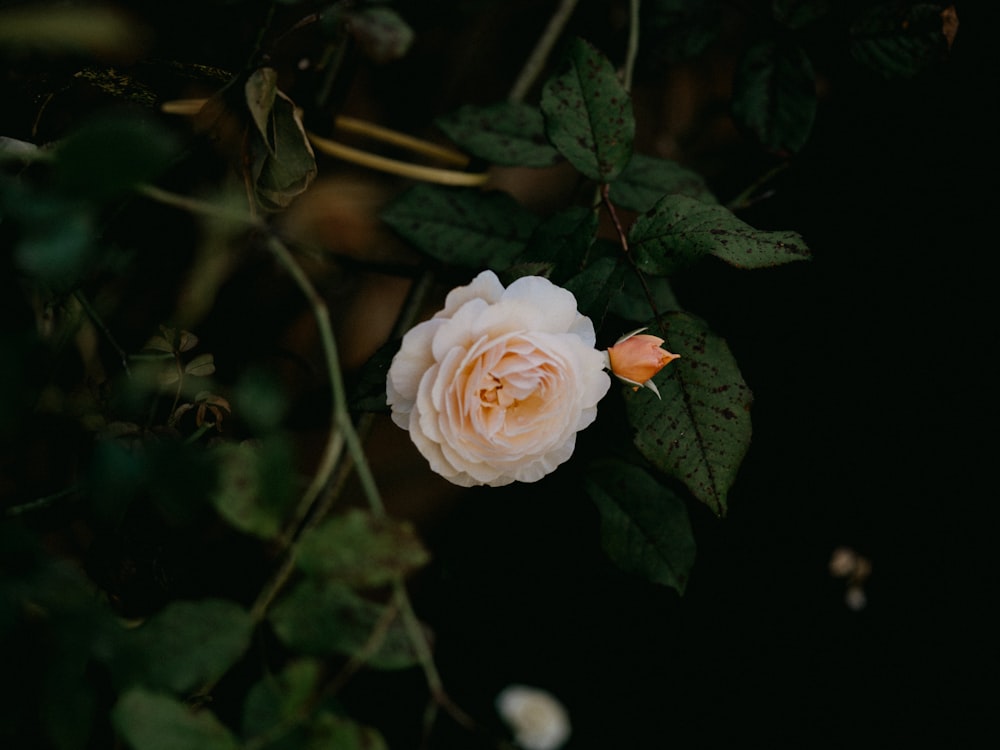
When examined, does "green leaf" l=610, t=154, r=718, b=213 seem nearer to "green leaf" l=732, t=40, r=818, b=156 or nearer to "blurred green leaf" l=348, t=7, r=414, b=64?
"green leaf" l=732, t=40, r=818, b=156

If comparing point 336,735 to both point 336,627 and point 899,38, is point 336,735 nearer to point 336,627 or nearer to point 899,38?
point 336,627

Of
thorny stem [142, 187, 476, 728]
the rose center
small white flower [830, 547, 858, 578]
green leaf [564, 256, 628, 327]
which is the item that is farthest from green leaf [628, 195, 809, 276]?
small white flower [830, 547, 858, 578]

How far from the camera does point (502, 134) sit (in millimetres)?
742

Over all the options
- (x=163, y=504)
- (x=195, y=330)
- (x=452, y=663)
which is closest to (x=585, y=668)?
(x=452, y=663)

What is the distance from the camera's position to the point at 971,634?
3.01 feet

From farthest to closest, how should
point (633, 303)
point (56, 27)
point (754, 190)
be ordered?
point (754, 190), point (633, 303), point (56, 27)

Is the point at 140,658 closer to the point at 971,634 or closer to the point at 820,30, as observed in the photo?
the point at 820,30

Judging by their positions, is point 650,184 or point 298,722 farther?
point 650,184

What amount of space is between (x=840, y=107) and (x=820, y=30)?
6.7 inches

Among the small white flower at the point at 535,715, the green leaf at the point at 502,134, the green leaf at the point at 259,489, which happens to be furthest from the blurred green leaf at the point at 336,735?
Result: the small white flower at the point at 535,715

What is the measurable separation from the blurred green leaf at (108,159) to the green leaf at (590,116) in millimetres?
355

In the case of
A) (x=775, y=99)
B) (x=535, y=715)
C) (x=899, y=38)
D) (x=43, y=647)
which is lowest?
(x=535, y=715)

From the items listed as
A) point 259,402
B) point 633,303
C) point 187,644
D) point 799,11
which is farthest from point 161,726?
point 799,11

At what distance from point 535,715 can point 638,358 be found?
0.74m
